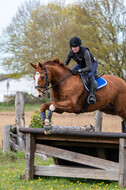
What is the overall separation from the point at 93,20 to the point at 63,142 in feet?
49.8

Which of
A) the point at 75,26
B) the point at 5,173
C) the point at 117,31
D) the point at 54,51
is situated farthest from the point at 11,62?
the point at 5,173

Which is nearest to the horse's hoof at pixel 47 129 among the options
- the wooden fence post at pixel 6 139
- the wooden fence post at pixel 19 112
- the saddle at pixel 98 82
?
the saddle at pixel 98 82

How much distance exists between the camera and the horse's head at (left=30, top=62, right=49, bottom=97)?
4863 millimetres

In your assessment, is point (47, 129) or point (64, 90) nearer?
point (47, 129)

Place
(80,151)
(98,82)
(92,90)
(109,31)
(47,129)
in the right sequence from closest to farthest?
(47,129), (92,90), (98,82), (80,151), (109,31)

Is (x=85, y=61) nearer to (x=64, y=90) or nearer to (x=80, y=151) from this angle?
(x=64, y=90)

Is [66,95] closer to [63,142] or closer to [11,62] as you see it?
[63,142]

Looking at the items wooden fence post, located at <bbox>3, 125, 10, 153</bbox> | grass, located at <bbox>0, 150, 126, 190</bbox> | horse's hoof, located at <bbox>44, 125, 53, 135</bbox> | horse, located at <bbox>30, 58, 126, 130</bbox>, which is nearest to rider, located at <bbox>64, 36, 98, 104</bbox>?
horse, located at <bbox>30, 58, 126, 130</bbox>

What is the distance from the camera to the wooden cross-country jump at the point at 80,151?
5.00 metres

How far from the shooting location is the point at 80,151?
5840 millimetres

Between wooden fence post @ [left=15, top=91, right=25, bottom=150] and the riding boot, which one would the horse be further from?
wooden fence post @ [left=15, top=91, right=25, bottom=150]

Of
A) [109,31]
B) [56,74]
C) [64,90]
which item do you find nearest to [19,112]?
[56,74]

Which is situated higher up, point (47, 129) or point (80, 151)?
point (47, 129)

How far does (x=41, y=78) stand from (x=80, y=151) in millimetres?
1856
